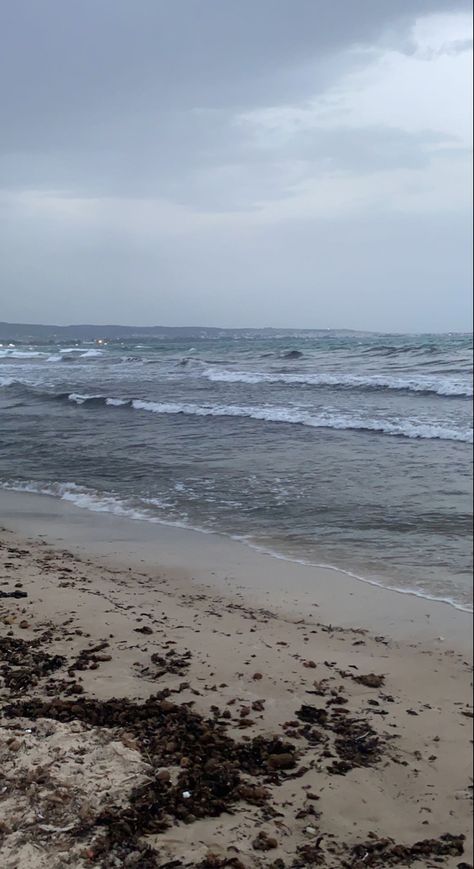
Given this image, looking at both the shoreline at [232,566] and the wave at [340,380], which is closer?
the shoreline at [232,566]

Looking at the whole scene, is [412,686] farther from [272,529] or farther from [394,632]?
[272,529]

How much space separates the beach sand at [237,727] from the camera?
1945mm

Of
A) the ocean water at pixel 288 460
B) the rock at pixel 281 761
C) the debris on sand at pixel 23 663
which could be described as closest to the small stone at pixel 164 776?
the rock at pixel 281 761

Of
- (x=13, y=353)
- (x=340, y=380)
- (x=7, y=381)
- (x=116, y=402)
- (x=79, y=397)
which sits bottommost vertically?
(x=116, y=402)

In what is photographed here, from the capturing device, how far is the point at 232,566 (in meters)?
4.84

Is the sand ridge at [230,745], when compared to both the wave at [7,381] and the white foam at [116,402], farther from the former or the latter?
the white foam at [116,402]

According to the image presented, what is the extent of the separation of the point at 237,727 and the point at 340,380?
35.7 feet

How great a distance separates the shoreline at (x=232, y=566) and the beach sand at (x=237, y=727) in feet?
0.07

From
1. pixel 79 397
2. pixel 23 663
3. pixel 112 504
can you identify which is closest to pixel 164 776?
pixel 23 663

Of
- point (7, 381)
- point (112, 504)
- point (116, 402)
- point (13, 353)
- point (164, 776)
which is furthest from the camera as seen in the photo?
point (116, 402)

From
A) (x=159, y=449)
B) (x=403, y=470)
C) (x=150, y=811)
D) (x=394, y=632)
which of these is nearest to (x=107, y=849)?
(x=150, y=811)

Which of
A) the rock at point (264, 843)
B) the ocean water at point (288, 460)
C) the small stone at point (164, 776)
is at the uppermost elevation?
the ocean water at point (288, 460)

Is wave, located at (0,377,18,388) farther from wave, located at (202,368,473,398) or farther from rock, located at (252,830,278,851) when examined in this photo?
rock, located at (252,830,278,851)

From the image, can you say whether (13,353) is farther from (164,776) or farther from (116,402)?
(164,776)
